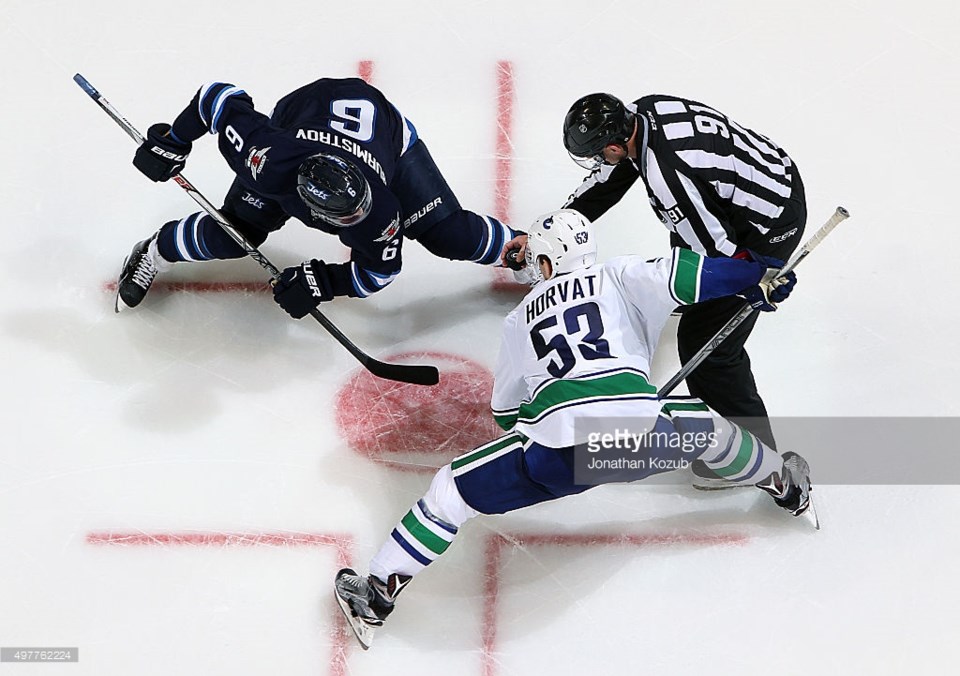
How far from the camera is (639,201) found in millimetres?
4328

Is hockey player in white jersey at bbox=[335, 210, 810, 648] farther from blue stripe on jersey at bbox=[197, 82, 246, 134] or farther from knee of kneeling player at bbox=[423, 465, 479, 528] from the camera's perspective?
blue stripe on jersey at bbox=[197, 82, 246, 134]

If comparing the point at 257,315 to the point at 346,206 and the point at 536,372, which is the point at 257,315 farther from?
the point at 536,372

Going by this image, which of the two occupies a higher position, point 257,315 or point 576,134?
point 576,134

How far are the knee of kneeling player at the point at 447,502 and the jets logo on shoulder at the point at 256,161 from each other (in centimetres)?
107

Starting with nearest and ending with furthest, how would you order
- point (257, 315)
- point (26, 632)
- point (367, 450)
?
1. point (26, 632)
2. point (367, 450)
3. point (257, 315)

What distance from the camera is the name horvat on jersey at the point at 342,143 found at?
11.2 feet

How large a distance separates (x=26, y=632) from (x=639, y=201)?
261 centimetres

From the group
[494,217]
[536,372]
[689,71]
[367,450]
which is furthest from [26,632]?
[689,71]

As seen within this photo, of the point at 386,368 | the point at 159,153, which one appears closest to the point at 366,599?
the point at 386,368

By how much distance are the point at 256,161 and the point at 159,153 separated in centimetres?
41

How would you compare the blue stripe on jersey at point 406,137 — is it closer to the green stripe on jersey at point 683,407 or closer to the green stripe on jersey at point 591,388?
the green stripe on jersey at point 591,388

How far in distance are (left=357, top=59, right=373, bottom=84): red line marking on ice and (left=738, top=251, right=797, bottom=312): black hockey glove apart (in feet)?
6.60

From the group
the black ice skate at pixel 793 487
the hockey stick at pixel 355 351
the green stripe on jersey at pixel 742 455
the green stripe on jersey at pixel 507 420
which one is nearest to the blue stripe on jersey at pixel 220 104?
the hockey stick at pixel 355 351

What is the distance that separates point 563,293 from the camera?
3.26 m
